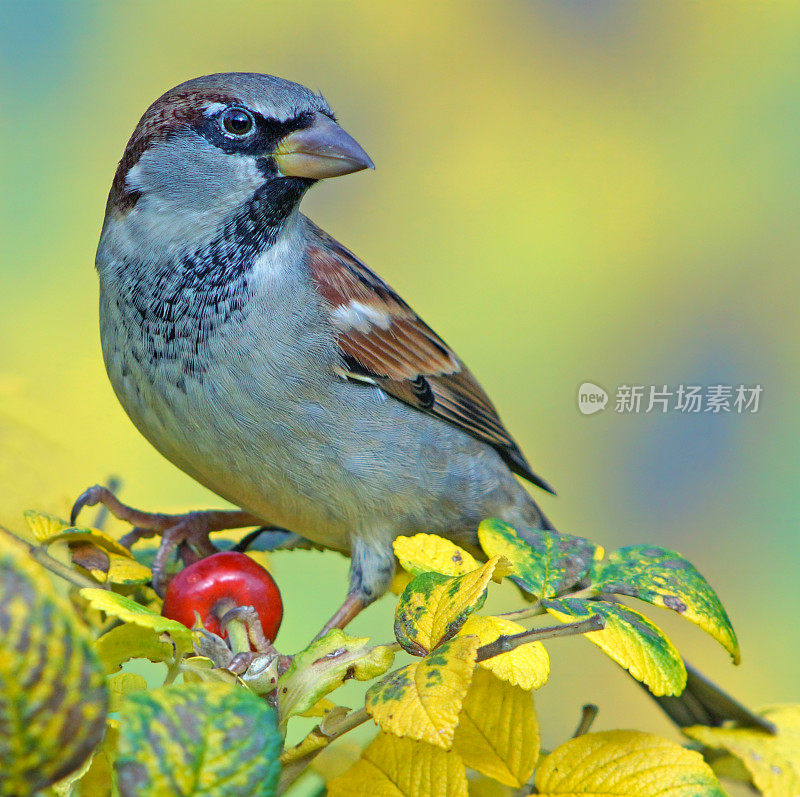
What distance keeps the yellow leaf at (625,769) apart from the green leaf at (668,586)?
0.07m

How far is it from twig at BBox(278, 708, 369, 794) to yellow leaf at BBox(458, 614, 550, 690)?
0.06 meters

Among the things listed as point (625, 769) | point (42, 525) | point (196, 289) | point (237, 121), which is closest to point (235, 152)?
point (237, 121)

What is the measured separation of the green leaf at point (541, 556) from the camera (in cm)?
49

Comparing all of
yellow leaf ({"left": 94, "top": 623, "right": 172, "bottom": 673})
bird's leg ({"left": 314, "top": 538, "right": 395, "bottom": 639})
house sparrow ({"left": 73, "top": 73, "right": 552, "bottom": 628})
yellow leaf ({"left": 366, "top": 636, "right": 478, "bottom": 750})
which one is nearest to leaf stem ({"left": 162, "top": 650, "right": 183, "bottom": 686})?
yellow leaf ({"left": 94, "top": 623, "right": 172, "bottom": 673})

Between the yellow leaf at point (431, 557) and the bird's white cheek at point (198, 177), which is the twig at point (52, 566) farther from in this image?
the bird's white cheek at point (198, 177)

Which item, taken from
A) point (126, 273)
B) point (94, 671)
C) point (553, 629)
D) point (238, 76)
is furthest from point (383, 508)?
point (94, 671)

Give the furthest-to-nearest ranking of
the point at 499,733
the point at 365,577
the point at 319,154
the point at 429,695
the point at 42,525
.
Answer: the point at 365,577 → the point at 319,154 → the point at 42,525 → the point at 499,733 → the point at 429,695

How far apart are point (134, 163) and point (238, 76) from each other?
0.46 ft

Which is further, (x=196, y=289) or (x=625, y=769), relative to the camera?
(x=196, y=289)

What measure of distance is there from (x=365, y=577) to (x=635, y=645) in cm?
55

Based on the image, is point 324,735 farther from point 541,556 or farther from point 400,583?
point 400,583

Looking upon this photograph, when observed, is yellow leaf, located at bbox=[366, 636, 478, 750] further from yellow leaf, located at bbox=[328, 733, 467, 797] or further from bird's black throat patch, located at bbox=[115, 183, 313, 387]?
bird's black throat patch, located at bbox=[115, 183, 313, 387]

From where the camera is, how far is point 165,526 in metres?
0.92

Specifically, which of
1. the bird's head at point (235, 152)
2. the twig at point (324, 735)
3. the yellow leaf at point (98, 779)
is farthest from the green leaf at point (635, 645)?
the bird's head at point (235, 152)
